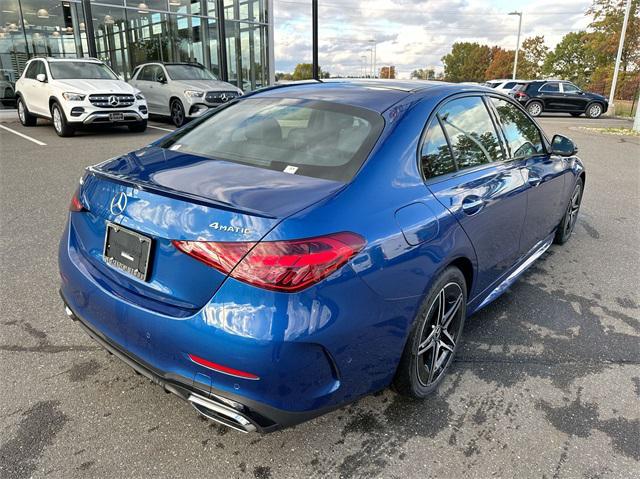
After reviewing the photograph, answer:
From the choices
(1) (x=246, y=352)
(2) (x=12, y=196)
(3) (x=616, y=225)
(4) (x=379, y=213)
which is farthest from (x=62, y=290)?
(3) (x=616, y=225)

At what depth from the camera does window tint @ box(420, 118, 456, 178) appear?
253cm

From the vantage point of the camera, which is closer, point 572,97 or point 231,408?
point 231,408

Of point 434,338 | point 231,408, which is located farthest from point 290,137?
point 231,408

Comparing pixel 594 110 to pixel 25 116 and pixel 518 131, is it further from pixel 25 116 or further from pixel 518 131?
pixel 518 131

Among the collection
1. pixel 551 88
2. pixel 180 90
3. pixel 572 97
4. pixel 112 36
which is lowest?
→ pixel 572 97

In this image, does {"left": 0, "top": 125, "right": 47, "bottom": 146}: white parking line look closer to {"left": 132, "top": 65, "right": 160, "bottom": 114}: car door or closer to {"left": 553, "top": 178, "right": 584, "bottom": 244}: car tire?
{"left": 132, "top": 65, "right": 160, "bottom": 114}: car door

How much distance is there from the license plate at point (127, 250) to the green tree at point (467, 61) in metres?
95.6

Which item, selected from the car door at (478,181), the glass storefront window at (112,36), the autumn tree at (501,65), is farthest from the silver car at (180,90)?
the autumn tree at (501,65)

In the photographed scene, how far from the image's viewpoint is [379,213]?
2.09 meters

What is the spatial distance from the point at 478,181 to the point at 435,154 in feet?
1.23

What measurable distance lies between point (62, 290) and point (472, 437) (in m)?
2.17

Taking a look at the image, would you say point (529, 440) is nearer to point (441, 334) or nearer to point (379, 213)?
point (441, 334)

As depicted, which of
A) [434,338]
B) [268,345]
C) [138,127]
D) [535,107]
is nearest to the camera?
[268,345]

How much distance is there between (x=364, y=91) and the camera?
2.90 m
